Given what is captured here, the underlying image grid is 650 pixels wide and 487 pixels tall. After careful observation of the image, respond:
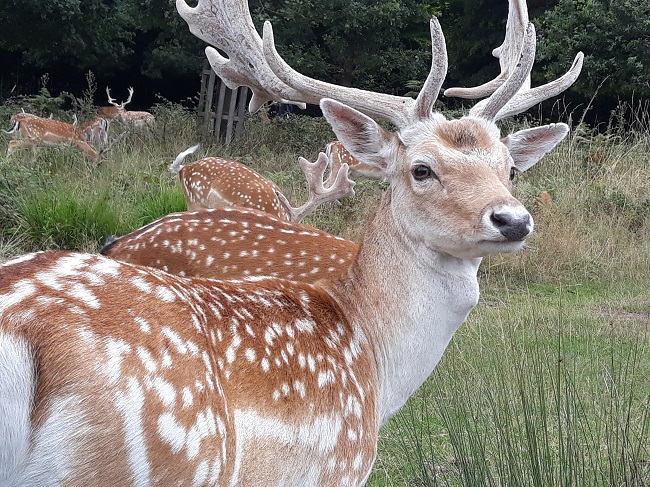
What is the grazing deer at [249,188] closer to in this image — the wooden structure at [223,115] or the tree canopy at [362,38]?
the wooden structure at [223,115]

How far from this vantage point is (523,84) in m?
3.86

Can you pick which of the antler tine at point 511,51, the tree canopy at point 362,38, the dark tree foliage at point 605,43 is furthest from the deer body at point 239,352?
the dark tree foliage at point 605,43

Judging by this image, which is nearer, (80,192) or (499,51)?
(499,51)

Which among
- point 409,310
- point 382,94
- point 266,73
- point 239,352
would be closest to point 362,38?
point 266,73

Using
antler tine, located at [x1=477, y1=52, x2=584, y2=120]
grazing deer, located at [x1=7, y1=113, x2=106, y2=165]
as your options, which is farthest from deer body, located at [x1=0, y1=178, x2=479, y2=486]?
grazing deer, located at [x1=7, y1=113, x2=106, y2=165]

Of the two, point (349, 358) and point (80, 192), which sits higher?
point (349, 358)

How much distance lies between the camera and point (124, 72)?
77.7 feet

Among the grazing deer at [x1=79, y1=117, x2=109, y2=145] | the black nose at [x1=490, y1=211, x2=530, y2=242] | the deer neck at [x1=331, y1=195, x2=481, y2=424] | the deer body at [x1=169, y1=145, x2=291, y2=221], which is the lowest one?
the grazing deer at [x1=79, y1=117, x2=109, y2=145]

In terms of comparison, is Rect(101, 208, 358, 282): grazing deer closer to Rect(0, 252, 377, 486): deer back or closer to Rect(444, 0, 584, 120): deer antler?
Rect(444, 0, 584, 120): deer antler

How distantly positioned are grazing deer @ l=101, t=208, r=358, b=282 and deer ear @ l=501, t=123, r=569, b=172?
0.88m

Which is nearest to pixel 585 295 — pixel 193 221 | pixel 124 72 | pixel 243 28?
pixel 193 221

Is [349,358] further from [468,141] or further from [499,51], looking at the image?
[499,51]

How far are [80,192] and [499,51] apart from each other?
15.9 ft

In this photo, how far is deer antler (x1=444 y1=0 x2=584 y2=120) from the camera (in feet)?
12.8
